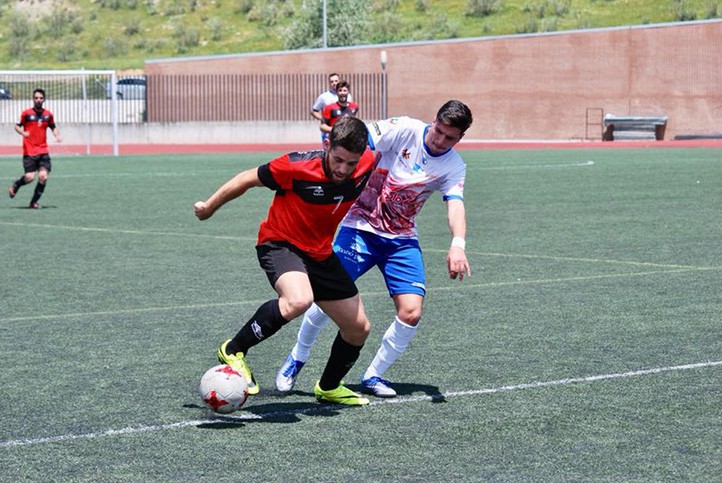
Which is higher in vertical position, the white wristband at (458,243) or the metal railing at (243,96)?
the white wristband at (458,243)

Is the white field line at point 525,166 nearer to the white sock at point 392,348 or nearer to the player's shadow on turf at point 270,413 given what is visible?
the white sock at point 392,348

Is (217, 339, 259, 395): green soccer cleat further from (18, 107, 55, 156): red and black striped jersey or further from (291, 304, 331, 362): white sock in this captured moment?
(18, 107, 55, 156): red and black striped jersey

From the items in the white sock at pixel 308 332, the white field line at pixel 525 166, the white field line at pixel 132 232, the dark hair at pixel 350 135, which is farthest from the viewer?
the white field line at pixel 525 166

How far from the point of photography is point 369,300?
428 inches

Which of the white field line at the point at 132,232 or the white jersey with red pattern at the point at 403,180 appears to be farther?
the white field line at the point at 132,232

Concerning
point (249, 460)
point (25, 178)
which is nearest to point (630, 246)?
point (249, 460)

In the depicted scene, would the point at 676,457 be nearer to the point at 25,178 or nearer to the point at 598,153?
the point at 25,178

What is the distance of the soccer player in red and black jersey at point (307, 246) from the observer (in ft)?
21.7

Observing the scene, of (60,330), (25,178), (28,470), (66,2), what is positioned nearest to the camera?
(28,470)

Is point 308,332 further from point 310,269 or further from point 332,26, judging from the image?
point 332,26

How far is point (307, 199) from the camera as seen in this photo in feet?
22.0

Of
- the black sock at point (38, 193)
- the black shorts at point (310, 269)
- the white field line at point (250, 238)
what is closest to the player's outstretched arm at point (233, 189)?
the black shorts at point (310, 269)

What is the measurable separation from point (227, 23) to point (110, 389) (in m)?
85.1

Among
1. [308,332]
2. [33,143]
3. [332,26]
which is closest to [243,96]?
[332,26]
